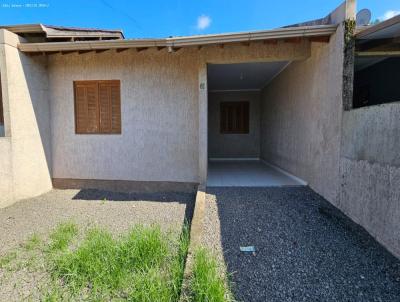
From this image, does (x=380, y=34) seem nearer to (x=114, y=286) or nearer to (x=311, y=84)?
(x=311, y=84)

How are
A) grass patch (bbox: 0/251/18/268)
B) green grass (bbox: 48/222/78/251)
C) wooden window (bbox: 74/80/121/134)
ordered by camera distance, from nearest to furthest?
grass patch (bbox: 0/251/18/268) → green grass (bbox: 48/222/78/251) → wooden window (bbox: 74/80/121/134)

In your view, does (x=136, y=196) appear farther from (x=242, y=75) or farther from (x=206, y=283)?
(x=242, y=75)

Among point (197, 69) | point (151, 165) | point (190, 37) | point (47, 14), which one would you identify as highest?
point (47, 14)

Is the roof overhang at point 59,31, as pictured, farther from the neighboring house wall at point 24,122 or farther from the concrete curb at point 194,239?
the concrete curb at point 194,239

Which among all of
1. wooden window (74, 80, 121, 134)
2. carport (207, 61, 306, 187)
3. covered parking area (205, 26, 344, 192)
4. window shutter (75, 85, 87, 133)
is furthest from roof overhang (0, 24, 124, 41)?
carport (207, 61, 306, 187)

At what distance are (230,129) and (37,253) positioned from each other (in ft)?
30.8

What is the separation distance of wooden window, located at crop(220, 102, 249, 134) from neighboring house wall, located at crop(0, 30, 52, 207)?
24.3 feet

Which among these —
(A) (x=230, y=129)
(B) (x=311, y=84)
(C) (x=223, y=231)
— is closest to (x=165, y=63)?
(B) (x=311, y=84)

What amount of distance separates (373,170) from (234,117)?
27.3 ft

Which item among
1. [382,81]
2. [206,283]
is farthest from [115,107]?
[382,81]

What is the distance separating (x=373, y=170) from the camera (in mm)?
3607

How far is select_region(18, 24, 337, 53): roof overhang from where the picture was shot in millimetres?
4832

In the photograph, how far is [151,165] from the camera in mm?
6723

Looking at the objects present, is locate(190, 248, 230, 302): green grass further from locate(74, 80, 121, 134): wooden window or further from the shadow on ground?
locate(74, 80, 121, 134): wooden window
